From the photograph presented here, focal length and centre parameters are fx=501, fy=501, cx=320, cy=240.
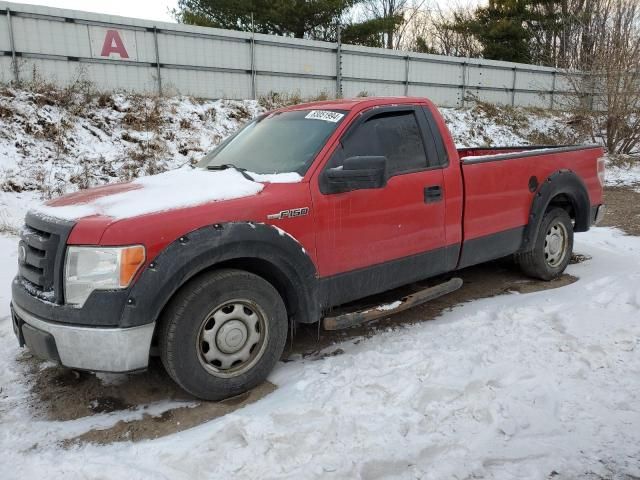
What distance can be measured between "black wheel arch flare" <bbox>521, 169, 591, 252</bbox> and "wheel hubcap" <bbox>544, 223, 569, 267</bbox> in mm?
286

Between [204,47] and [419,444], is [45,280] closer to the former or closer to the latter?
[419,444]

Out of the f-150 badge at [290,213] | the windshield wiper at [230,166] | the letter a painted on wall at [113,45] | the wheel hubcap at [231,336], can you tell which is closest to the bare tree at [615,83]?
the letter a painted on wall at [113,45]

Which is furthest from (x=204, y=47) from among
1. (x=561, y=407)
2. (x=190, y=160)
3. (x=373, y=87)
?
(x=561, y=407)

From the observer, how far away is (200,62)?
13586 mm

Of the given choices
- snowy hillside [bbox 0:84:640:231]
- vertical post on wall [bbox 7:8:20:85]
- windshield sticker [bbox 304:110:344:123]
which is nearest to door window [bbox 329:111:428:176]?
windshield sticker [bbox 304:110:344:123]

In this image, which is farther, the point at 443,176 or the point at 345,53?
the point at 345,53

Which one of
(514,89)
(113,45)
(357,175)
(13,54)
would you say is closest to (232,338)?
(357,175)

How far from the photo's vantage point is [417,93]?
18547 millimetres

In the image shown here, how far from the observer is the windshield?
11.6 ft

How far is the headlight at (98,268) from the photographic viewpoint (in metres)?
2.64

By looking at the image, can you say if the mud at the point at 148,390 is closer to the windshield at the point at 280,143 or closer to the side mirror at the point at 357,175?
the side mirror at the point at 357,175

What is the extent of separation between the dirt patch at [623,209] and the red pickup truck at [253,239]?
431 cm

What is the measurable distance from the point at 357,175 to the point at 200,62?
38.7 feet

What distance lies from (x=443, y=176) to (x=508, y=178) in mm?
887
